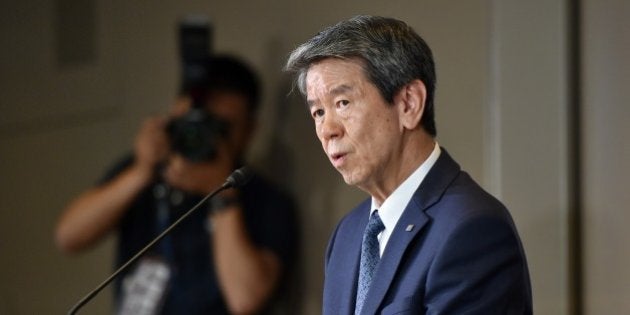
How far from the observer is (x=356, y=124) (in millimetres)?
2064

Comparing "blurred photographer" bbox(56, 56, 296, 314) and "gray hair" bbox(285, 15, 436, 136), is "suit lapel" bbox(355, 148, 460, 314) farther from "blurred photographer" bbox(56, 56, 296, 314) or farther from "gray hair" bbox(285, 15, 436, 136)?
"blurred photographer" bbox(56, 56, 296, 314)

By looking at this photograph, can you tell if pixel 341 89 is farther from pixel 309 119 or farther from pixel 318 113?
pixel 309 119

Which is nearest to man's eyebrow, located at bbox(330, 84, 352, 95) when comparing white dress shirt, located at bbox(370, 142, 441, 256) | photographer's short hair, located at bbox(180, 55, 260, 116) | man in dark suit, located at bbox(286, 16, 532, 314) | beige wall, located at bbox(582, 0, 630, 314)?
man in dark suit, located at bbox(286, 16, 532, 314)

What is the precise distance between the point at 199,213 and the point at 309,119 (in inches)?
18.6

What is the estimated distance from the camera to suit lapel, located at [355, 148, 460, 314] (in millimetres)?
1976

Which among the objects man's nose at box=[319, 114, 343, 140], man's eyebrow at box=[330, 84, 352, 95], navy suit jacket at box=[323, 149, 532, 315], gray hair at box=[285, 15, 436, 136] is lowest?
navy suit jacket at box=[323, 149, 532, 315]

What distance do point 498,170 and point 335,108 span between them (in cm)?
111

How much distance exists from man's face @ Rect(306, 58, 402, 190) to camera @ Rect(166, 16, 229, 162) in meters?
1.64

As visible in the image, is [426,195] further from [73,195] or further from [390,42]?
[73,195]

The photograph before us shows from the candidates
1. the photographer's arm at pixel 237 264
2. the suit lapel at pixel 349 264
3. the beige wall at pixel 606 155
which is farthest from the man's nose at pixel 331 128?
the photographer's arm at pixel 237 264

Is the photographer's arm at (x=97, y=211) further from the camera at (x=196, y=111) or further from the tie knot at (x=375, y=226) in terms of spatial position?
the tie knot at (x=375, y=226)

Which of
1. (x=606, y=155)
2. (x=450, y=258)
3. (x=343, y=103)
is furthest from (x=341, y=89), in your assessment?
(x=606, y=155)

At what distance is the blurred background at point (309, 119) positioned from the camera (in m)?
2.97

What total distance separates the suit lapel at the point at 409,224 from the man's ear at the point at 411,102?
0.30 feet
